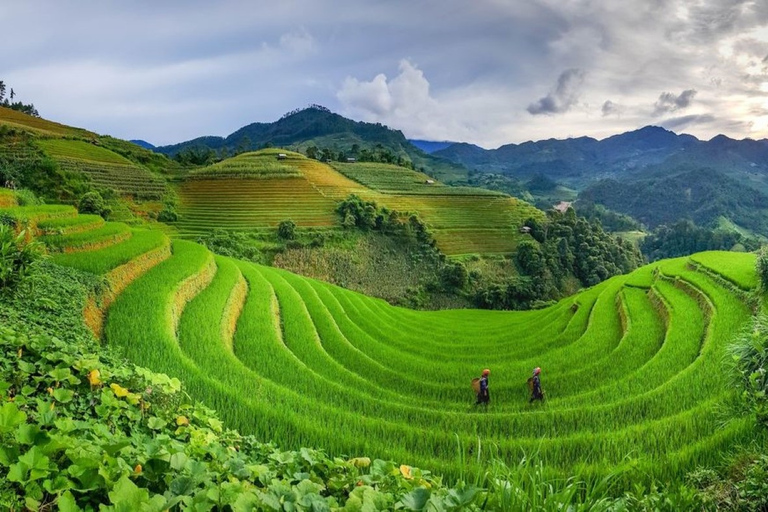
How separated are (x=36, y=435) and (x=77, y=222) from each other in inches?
603

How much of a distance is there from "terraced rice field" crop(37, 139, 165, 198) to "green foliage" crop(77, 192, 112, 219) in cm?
1154

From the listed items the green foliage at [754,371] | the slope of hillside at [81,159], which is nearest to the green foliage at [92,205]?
the slope of hillside at [81,159]

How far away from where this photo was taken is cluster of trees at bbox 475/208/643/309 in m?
50.9

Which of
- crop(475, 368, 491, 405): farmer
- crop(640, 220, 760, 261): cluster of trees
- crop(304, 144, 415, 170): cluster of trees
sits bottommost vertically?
crop(475, 368, 491, 405): farmer

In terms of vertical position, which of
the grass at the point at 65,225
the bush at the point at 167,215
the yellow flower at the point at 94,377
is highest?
the bush at the point at 167,215

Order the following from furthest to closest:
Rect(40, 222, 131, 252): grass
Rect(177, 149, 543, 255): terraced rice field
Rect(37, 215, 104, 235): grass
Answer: Rect(177, 149, 543, 255): terraced rice field < Rect(37, 215, 104, 235): grass < Rect(40, 222, 131, 252): grass

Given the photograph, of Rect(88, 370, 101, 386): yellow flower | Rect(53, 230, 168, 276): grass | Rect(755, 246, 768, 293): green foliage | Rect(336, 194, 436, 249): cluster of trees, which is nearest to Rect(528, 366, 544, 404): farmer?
Rect(755, 246, 768, 293): green foliage

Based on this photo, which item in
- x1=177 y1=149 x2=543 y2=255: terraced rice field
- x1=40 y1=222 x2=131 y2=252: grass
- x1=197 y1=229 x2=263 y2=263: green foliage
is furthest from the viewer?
x1=177 y1=149 x2=543 y2=255: terraced rice field

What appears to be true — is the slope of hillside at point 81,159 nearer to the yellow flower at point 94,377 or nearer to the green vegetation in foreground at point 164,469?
the green vegetation in foreground at point 164,469

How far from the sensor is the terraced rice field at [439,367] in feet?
20.9

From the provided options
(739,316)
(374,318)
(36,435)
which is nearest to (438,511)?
(36,435)

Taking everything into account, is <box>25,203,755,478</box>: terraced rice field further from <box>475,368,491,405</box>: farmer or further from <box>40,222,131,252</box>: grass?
<box>40,222,131,252</box>: grass

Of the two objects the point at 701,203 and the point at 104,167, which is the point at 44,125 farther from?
the point at 701,203

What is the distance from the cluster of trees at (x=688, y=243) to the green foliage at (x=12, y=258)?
117 metres
